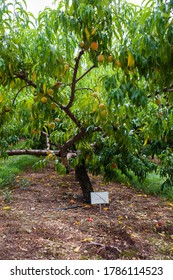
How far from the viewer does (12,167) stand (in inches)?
256

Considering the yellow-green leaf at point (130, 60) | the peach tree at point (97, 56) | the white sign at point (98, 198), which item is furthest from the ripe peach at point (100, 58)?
the white sign at point (98, 198)

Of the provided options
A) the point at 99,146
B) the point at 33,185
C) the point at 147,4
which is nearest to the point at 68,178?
the point at 33,185

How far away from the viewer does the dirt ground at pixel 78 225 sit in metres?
2.84

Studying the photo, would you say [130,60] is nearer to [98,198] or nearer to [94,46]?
[94,46]

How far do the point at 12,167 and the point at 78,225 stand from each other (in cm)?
338

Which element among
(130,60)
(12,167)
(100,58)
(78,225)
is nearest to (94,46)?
(100,58)

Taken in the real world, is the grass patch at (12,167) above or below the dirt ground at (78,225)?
above

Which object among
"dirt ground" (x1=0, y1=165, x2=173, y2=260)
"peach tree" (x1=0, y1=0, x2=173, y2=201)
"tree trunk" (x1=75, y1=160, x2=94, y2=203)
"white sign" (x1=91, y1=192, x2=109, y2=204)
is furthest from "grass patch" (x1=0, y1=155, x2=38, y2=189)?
"peach tree" (x1=0, y1=0, x2=173, y2=201)

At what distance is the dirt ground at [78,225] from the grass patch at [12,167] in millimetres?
486

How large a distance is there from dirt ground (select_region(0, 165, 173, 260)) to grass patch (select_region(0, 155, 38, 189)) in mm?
486

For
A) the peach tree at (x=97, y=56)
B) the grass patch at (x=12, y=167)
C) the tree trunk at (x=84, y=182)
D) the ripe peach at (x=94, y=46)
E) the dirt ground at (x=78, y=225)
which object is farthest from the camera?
the grass patch at (x=12, y=167)

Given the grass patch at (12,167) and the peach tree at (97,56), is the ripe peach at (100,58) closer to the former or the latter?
the peach tree at (97,56)

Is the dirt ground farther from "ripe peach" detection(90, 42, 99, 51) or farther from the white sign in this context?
"ripe peach" detection(90, 42, 99, 51)

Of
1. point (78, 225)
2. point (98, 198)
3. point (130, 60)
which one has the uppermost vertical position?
point (130, 60)
